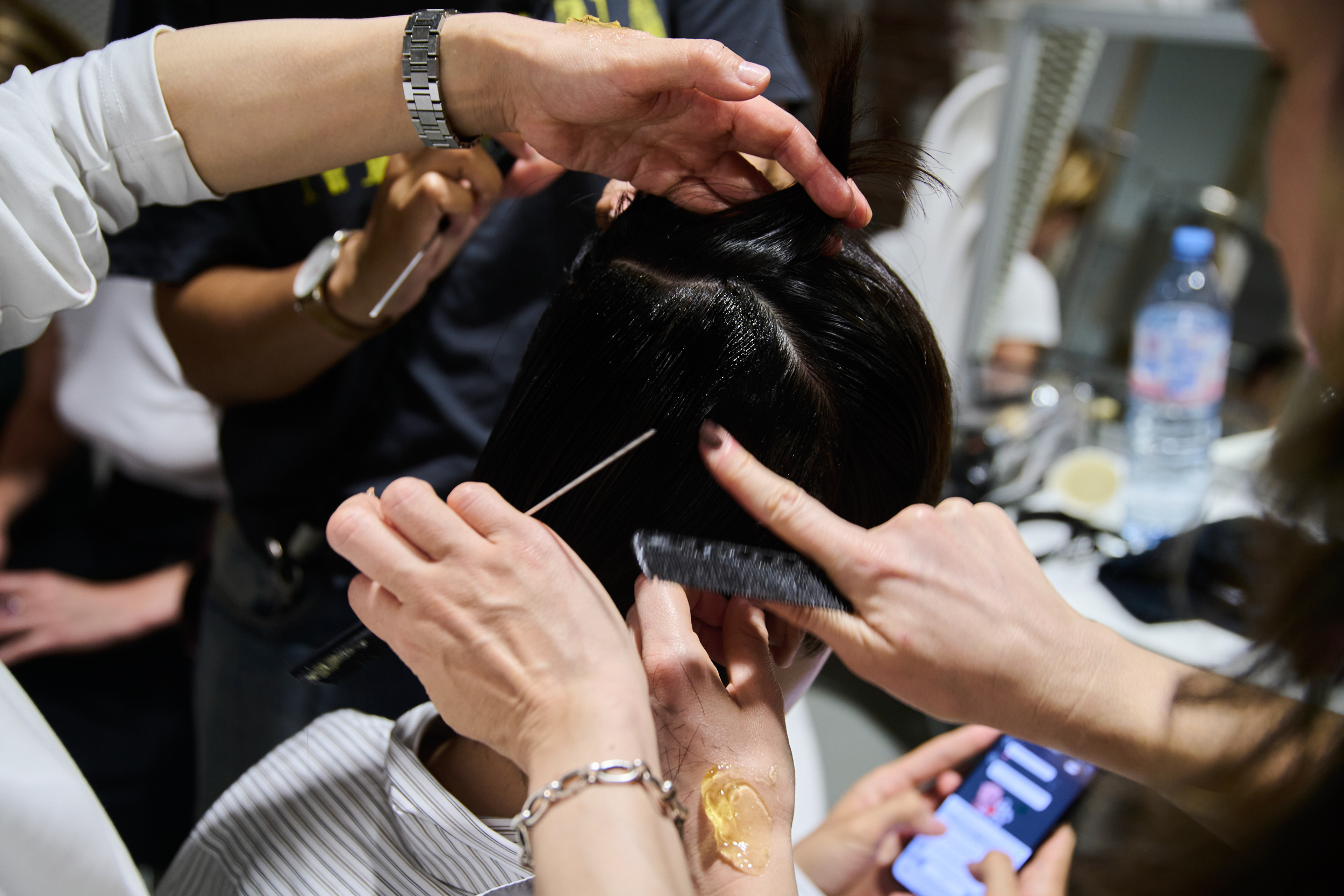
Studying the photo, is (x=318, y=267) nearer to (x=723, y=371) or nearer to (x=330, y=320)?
(x=330, y=320)

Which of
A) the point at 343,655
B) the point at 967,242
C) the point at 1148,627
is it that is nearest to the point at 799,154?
the point at 343,655

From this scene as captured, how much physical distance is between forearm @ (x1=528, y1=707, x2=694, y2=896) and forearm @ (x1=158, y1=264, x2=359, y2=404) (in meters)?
0.57

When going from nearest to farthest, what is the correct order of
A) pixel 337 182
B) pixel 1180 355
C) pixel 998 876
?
pixel 998 876 < pixel 337 182 < pixel 1180 355

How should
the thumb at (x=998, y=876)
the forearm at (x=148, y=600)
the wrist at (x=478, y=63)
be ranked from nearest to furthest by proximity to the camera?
the wrist at (x=478, y=63), the thumb at (x=998, y=876), the forearm at (x=148, y=600)

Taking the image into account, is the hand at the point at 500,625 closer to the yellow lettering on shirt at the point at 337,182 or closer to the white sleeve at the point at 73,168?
the white sleeve at the point at 73,168

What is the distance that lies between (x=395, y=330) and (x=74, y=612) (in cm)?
79

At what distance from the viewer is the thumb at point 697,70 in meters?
0.55

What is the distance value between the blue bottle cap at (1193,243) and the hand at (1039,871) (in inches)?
40.6

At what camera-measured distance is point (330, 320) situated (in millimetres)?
815

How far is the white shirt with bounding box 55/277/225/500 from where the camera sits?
3.97 ft

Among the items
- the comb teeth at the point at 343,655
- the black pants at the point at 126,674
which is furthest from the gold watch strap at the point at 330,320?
the black pants at the point at 126,674

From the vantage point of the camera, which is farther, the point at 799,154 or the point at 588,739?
the point at 799,154

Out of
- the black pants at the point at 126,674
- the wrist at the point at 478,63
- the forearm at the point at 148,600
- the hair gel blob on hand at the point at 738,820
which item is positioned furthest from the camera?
the forearm at the point at 148,600

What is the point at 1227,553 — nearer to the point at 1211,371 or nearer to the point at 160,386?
the point at 1211,371
